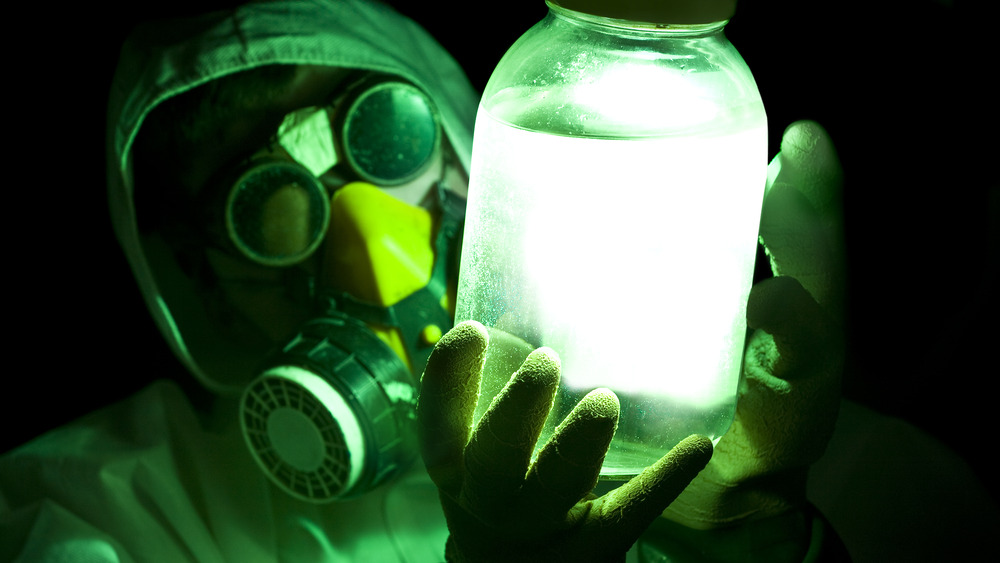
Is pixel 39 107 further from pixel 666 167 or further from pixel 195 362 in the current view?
pixel 666 167

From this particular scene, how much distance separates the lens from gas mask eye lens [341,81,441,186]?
122cm

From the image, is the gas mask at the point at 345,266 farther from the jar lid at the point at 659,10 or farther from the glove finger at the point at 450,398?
the jar lid at the point at 659,10

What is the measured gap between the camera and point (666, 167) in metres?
0.76

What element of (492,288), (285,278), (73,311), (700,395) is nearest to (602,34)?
(492,288)

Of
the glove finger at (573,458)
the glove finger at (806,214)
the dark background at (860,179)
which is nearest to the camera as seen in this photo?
the glove finger at (573,458)

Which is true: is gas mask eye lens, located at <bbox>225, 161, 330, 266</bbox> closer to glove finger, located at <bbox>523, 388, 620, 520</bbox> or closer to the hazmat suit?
the hazmat suit

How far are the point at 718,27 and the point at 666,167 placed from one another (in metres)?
0.16

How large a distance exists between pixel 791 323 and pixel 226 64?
32.4 inches

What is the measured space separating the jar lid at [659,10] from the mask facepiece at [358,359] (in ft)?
2.00

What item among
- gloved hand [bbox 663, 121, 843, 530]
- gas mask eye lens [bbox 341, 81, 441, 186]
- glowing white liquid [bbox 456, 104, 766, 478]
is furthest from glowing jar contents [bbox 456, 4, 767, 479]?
gas mask eye lens [bbox 341, 81, 441, 186]

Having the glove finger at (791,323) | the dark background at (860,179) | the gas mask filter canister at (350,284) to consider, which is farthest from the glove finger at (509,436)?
the dark background at (860,179)

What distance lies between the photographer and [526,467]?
2.50ft

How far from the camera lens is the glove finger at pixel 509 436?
0.70 meters

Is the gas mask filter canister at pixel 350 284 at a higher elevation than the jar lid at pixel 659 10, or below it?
below
